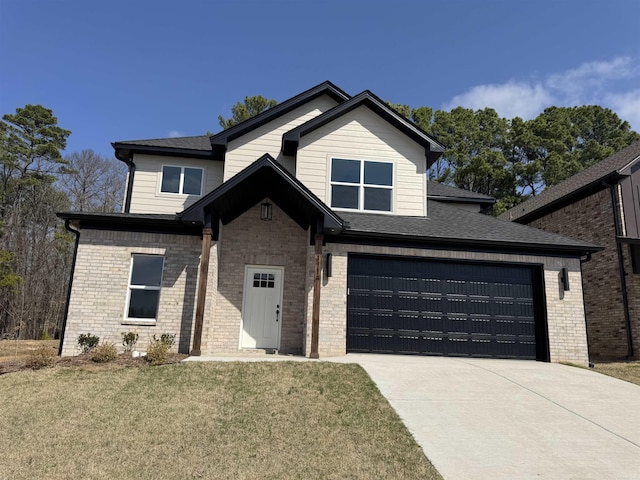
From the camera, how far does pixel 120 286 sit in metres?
10.9

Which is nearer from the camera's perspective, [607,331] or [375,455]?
[375,455]

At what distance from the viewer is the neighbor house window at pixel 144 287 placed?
36.1 ft

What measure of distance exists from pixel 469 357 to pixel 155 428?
8319 millimetres

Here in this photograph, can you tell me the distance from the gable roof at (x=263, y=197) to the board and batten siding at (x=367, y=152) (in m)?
1.42

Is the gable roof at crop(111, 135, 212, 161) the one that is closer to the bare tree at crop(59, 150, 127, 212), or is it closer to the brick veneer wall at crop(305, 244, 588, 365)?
the brick veneer wall at crop(305, 244, 588, 365)

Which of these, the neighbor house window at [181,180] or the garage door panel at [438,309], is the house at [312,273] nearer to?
the garage door panel at [438,309]

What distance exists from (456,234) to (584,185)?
7671 mm

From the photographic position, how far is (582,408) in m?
7.24

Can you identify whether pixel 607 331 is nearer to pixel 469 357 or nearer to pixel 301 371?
pixel 469 357

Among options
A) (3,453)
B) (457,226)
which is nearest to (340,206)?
(457,226)

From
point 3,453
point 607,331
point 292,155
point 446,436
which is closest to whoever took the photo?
point 3,453

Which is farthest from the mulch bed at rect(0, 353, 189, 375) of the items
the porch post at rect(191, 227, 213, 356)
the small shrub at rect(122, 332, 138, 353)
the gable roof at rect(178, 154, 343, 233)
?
the gable roof at rect(178, 154, 343, 233)

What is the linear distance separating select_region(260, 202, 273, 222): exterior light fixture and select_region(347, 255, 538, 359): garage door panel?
2.70m

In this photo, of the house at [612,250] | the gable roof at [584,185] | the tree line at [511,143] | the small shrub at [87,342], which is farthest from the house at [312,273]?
the tree line at [511,143]
